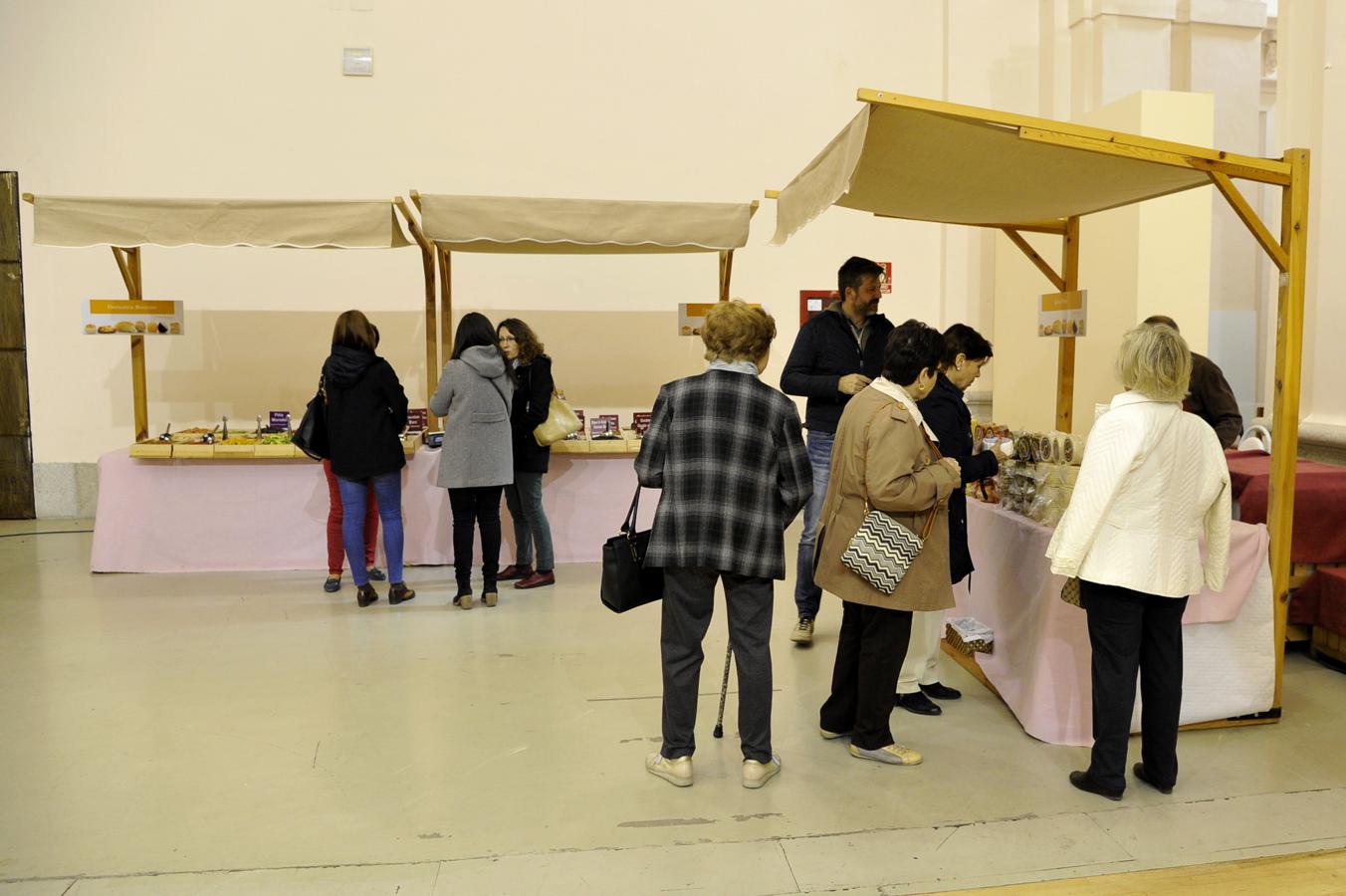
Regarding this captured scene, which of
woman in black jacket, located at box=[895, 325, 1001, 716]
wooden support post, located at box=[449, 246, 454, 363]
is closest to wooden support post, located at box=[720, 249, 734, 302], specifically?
wooden support post, located at box=[449, 246, 454, 363]

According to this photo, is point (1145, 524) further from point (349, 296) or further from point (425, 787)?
point (349, 296)

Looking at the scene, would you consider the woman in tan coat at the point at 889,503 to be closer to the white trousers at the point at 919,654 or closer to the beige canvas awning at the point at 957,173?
the white trousers at the point at 919,654

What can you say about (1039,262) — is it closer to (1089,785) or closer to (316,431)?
(1089,785)

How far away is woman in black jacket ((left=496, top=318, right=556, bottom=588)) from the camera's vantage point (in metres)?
5.55

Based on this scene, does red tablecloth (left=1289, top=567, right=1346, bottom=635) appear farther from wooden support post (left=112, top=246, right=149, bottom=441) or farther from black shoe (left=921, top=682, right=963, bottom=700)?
wooden support post (left=112, top=246, right=149, bottom=441)

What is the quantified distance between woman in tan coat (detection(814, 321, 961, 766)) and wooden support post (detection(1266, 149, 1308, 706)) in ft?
4.49

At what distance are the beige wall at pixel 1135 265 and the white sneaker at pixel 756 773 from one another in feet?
15.5

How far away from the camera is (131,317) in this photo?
6258 millimetres

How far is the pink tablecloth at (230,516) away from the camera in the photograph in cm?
621

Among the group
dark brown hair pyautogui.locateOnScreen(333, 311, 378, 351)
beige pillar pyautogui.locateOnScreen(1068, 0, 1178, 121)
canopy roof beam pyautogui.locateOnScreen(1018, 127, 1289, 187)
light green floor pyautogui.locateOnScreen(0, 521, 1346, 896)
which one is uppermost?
beige pillar pyautogui.locateOnScreen(1068, 0, 1178, 121)

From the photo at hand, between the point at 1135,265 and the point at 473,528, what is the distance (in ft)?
16.5

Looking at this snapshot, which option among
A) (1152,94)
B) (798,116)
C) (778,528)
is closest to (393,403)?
(778,528)

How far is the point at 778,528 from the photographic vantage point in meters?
3.11

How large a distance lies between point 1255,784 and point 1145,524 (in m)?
1.06
